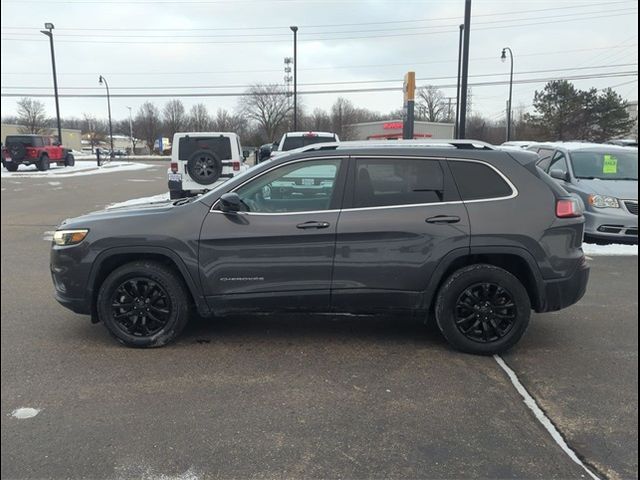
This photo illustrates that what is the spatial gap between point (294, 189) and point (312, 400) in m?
1.72

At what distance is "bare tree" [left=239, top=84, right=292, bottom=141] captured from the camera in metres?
15.7

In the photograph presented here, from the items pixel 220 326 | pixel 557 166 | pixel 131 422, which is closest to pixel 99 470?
pixel 131 422

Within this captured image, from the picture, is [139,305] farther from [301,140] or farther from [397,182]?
[301,140]

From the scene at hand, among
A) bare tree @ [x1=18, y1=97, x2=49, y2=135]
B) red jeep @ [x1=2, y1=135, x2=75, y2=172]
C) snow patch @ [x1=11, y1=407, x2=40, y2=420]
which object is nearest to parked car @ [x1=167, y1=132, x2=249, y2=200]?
snow patch @ [x1=11, y1=407, x2=40, y2=420]

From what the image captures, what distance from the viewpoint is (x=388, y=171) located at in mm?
4355

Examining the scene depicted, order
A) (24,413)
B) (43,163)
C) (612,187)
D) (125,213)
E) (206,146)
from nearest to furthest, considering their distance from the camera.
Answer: (24,413) < (125,213) < (612,187) < (206,146) < (43,163)

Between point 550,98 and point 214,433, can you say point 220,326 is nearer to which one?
point 214,433

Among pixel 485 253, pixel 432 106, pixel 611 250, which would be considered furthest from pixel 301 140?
pixel 432 106

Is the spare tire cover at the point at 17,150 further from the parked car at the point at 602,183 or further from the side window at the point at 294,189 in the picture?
the side window at the point at 294,189

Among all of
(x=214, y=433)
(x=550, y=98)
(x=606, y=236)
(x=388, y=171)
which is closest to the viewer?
(x=214, y=433)

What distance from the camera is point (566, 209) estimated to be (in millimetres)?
4270

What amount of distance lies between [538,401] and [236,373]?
7.07 ft

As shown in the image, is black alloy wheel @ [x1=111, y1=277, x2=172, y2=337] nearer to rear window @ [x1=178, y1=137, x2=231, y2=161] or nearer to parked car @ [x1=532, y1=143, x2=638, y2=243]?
parked car @ [x1=532, y1=143, x2=638, y2=243]

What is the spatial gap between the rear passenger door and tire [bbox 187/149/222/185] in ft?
26.3
